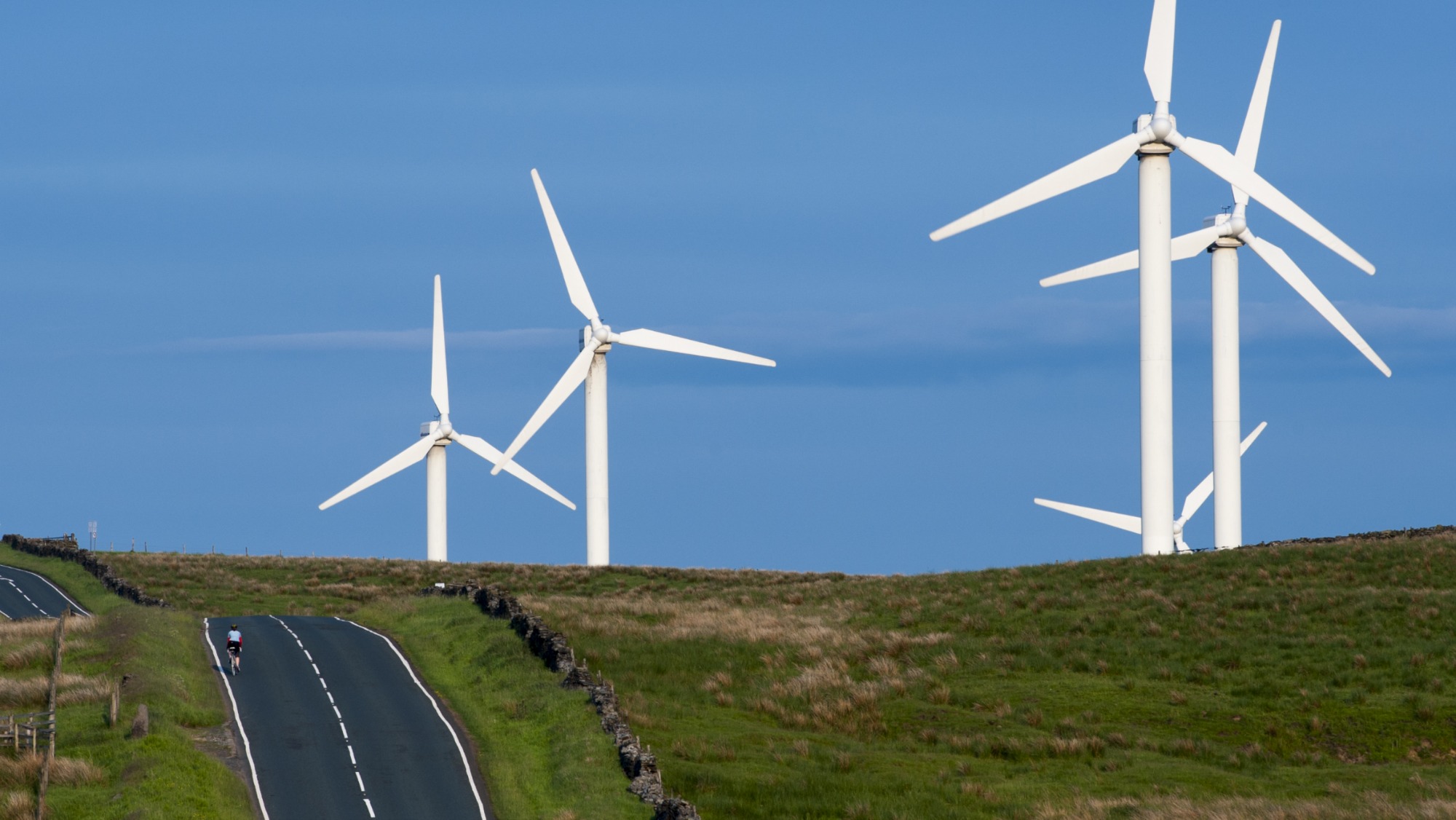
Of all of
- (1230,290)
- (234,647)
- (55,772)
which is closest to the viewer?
(55,772)

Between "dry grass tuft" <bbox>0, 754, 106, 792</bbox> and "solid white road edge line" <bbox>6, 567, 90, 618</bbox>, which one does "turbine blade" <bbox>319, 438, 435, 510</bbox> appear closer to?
"solid white road edge line" <bbox>6, 567, 90, 618</bbox>

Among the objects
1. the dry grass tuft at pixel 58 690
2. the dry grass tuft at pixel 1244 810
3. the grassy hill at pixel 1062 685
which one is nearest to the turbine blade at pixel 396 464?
the grassy hill at pixel 1062 685

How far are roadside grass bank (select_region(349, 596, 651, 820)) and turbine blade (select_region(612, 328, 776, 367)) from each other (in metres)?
33.7

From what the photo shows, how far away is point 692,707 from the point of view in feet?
169

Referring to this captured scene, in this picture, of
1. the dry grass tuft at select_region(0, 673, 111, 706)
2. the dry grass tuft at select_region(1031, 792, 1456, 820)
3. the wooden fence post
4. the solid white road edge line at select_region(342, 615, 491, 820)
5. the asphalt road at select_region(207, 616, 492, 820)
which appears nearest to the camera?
the dry grass tuft at select_region(1031, 792, 1456, 820)

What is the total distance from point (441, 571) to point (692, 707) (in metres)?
55.6

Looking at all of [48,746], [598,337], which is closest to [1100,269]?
[598,337]

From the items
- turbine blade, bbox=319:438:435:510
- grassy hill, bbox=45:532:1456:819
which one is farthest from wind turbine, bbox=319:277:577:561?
grassy hill, bbox=45:532:1456:819

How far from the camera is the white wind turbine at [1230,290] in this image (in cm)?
8300

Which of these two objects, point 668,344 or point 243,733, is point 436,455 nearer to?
point 668,344

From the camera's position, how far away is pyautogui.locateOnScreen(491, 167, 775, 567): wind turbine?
97.9 meters

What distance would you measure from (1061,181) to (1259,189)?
9.29 m

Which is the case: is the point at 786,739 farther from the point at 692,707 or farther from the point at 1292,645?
the point at 1292,645

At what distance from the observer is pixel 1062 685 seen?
53.0m
